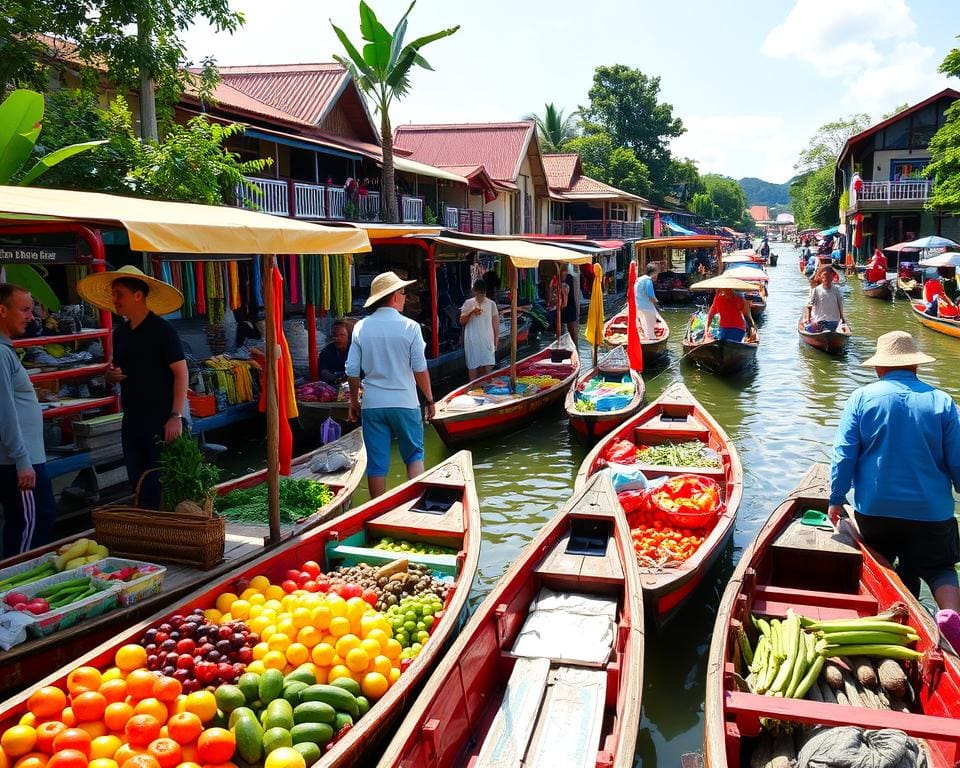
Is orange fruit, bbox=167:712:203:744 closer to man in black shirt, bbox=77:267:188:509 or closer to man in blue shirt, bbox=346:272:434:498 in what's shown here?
man in black shirt, bbox=77:267:188:509

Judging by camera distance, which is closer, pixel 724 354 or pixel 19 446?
pixel 19 446

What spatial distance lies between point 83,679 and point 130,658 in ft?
0.71

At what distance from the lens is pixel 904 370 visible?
4.23m

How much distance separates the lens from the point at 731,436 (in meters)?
11.0

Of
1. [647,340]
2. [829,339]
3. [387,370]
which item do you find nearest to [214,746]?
[387,370]

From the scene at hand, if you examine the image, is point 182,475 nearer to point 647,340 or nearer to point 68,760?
point 68,760

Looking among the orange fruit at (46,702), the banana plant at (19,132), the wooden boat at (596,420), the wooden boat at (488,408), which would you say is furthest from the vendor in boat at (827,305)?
the orange fruit at (46,702)

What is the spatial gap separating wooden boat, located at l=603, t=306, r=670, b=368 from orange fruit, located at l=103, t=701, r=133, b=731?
453 inches

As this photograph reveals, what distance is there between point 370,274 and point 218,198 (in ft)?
30.5

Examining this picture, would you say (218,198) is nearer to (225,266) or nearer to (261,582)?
(225,266)

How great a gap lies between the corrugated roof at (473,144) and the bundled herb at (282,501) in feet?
79.6

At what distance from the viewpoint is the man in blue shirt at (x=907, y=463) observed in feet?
13.4

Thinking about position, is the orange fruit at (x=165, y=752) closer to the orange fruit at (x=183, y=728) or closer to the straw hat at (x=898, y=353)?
the orange fruit at (x=183, y=728)

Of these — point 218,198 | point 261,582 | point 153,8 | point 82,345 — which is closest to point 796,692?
point 261,582
